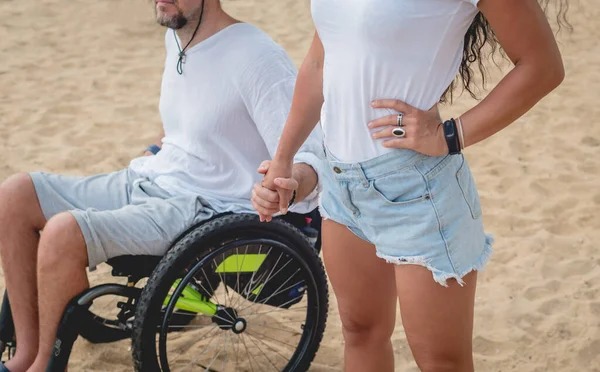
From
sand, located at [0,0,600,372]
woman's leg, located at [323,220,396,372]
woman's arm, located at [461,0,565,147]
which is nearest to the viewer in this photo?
woman's arm, located at [461,0,565,147]

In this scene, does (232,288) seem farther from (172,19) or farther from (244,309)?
(172,19)

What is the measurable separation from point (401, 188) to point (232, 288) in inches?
41.0

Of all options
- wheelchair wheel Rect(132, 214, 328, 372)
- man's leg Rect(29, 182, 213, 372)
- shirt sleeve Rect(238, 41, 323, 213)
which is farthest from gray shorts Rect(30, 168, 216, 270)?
shirt sleeve Rect(238, 41, 323, 213)

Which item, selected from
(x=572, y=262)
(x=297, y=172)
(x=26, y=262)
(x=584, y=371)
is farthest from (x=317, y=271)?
(x=572, y=262)

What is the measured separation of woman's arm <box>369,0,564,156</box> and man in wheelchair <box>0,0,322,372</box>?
70cm

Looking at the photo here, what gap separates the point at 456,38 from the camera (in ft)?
4.91

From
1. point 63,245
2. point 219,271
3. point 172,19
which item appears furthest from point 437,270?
point 172,19

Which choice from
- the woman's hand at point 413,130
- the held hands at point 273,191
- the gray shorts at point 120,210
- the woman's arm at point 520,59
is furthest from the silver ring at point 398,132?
the gray shorts at point 120,210

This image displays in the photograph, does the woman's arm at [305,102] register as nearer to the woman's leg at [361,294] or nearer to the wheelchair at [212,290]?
the woman's leg at [361,294]

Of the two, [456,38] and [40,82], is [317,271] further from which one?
[40,82]

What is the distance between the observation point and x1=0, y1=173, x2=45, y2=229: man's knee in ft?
7.85

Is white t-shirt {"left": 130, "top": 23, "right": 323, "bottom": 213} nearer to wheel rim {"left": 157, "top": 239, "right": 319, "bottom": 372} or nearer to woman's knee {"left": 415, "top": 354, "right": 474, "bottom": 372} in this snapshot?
wheel rim {"left": 157, "top": 239, "right": 319, "bottom": 372}

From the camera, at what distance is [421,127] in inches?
60.6

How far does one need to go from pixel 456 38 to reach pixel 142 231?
3.75 feet
